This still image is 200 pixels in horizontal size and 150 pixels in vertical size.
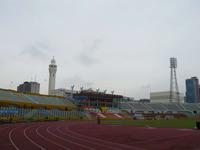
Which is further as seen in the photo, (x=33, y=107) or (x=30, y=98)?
(x=30, y=98)

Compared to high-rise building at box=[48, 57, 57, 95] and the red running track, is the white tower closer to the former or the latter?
high-rise building at box=[48, 57, 57, 95]

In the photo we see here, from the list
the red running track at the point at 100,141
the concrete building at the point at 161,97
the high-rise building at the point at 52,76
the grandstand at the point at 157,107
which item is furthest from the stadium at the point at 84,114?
the concrete building at the point at 161,97

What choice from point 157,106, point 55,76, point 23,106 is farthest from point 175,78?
point 23,106

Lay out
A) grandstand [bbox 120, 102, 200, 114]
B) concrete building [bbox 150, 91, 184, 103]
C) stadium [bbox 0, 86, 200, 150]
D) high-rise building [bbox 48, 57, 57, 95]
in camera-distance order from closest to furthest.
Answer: stadium [bbox 0, 86, 200, 150] → grandstand [bbox 120, 102, 200, 114] → high-rise building [bbox 48, 57, 57, 95] → concrete building [bbox 150, 91, 184, 103]

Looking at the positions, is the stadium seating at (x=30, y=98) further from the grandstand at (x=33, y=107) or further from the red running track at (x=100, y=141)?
the red running track at (x=100, y=141)

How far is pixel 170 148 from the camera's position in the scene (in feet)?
57.4

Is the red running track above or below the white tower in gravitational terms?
below

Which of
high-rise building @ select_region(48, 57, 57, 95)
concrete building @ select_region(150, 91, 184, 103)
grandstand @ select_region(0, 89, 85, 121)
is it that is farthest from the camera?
concrete building @ select_region(150, 91, 184, 103)

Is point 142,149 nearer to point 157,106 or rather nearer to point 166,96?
point 157,106

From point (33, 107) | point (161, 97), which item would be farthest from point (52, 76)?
point (161, 97)

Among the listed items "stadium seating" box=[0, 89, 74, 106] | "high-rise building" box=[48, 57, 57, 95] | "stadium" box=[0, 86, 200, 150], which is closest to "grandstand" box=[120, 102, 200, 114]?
"stadium" box=[0, 86, 200, 150]

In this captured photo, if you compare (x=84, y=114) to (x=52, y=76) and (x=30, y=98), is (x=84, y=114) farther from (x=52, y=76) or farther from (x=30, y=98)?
(x=52, y=76)

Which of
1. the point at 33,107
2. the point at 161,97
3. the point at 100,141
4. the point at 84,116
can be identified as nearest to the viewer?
the point at 100,141

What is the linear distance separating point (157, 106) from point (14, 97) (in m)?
66.3
